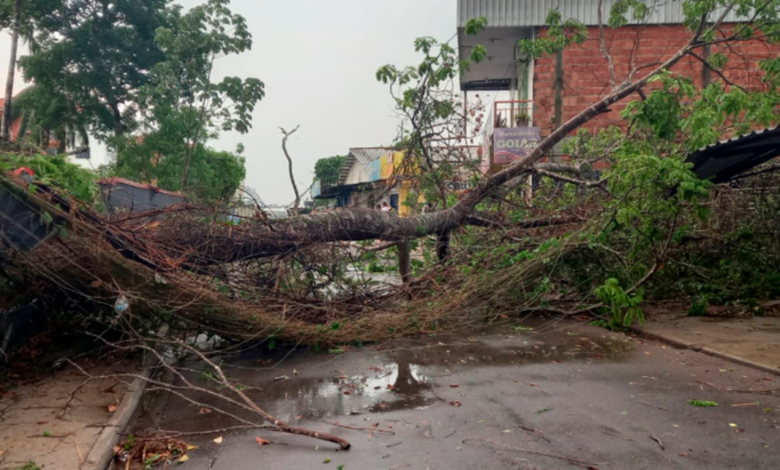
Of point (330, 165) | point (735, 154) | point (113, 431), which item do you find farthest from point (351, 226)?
point (330, 165)

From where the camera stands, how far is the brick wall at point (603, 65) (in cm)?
1565

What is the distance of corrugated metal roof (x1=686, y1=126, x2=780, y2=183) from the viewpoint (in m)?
6.75

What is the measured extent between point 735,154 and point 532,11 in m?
9.75

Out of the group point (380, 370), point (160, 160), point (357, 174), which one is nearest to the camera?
point (380, 370)

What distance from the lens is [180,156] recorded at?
62.5ft

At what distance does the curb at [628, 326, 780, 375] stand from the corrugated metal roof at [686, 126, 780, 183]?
6.75 ft

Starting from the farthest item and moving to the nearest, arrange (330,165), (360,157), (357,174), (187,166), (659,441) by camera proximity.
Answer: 1. (330,165)
2. (357,174)
3. (360,157)
4. (187,166)
5. (659,441)

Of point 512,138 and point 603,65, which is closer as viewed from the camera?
point 512,138

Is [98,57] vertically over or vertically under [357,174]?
over

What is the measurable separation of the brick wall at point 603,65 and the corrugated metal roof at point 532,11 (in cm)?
32

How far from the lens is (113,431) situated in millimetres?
4379

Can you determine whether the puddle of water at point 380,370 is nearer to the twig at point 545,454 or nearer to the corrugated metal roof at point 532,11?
the twig at point 545,454

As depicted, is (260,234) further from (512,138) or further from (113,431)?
(512,138)

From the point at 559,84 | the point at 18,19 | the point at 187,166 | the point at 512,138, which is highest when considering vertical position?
the point at 18,19
